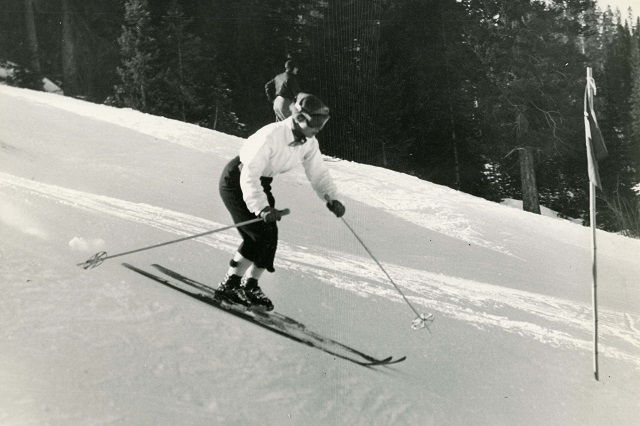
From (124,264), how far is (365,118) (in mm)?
7498

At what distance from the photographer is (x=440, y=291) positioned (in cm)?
546

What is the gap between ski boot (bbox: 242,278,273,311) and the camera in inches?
160

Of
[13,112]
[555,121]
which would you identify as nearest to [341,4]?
[13,112]

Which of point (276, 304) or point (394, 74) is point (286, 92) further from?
point (394, 74)

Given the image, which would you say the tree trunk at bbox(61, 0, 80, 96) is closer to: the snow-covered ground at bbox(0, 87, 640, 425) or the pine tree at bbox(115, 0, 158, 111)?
the pine tree at bbox(115, 0, 158, 111)

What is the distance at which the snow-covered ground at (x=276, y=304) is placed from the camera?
323 centimetres

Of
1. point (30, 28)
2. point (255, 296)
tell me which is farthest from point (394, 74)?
point (255, 296)

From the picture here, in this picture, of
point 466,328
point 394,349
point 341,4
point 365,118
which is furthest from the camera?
point 365,118

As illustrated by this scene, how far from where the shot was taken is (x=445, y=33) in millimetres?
14812

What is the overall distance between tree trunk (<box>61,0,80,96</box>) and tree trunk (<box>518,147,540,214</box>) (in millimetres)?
10048

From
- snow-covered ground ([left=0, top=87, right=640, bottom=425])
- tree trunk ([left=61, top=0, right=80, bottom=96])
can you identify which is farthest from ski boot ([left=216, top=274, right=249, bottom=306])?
tree trunk ([left=61, top=0, right=80, bottom=96])

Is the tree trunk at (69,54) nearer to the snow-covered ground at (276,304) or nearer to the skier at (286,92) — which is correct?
the snow-covered ground at (276,304)

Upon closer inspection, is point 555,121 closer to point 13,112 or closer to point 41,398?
point 13,112

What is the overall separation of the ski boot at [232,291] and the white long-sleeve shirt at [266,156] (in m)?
0.55
